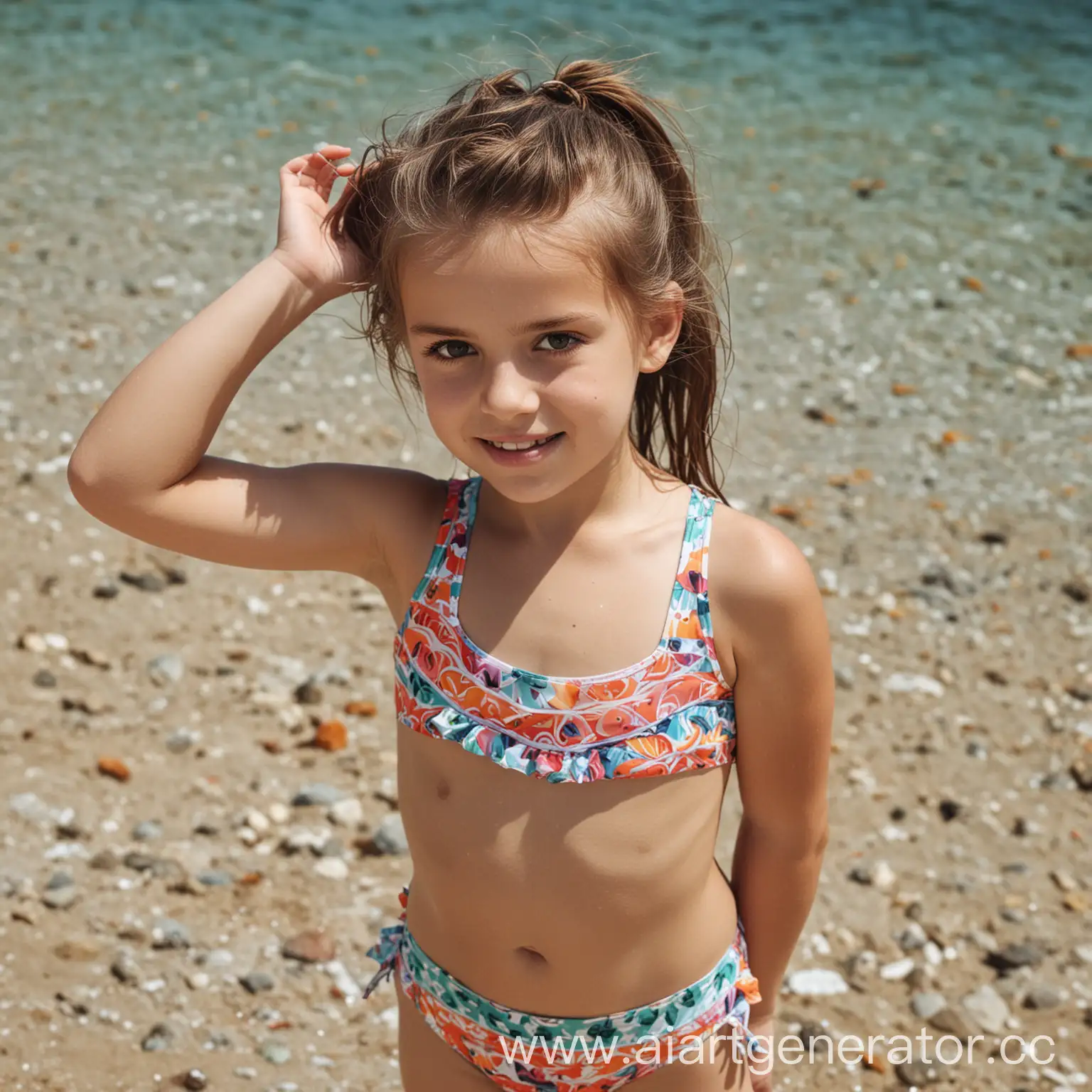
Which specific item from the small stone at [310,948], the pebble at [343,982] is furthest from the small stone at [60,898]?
the pebble at [343,982]

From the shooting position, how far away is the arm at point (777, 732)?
227 cm

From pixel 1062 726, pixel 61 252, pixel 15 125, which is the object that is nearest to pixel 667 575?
pixel 1062 726

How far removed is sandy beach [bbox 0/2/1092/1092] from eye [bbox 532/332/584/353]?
4.48 feet

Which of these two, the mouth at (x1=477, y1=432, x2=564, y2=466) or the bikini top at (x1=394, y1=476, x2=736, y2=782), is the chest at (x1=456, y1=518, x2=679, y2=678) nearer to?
the bikini top at (x1=394, y1=476, x2=736, y2=782)

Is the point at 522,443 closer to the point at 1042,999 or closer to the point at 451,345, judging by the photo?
the point at 451,345

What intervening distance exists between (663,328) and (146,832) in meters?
2.64

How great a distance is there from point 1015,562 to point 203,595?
135 inches

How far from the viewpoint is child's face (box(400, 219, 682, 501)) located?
212cm

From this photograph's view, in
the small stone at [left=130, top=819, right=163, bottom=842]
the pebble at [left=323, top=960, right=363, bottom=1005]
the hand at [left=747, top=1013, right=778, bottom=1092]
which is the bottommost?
the pebble at [left=323, top=960, right=363, bottom=1005]

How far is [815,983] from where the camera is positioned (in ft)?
13.1

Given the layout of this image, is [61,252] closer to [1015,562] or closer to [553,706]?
[1015,562]

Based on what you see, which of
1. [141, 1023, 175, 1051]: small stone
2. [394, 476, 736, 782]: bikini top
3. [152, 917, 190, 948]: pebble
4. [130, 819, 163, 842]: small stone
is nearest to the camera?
[394, 476, 736, 782]: bikini top

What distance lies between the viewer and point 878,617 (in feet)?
18.7

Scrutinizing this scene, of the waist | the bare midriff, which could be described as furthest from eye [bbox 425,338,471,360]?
the waist
